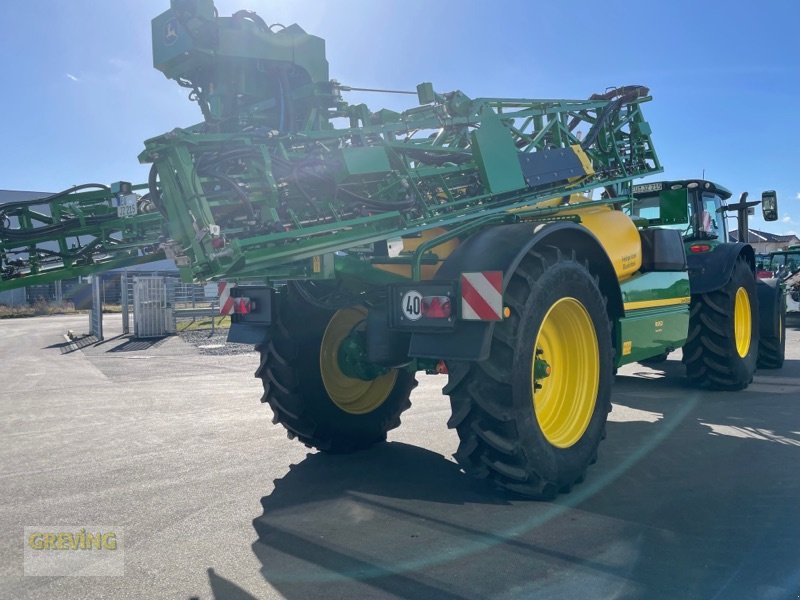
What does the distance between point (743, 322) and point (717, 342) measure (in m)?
1.20

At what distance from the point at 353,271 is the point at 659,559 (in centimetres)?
267

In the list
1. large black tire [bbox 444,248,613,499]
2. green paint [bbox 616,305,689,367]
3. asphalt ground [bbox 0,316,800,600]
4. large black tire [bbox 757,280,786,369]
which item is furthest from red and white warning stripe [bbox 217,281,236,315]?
large black tire [bbox 757,280,786,369]

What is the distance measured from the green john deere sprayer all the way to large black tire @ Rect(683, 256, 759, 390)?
179 cm

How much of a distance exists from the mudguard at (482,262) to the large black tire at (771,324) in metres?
6.40

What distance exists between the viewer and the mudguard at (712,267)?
26.2 ft

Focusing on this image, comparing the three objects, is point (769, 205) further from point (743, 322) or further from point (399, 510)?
point (399, 510)

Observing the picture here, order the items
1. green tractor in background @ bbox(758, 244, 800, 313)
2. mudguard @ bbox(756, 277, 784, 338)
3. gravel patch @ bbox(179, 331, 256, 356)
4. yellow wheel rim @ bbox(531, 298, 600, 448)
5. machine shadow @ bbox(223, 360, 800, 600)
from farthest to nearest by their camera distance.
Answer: green tractor in background @ bbox(758, 244, 800, 313), gravel patch @ bbox(179, 331, 256, 356), mudguard @ bbox(756, 277, 784, 338), yellow wheel rim @ bbox(531, 298, 600, 448), machine shadow @ bbox(223, 360, 800, 600)

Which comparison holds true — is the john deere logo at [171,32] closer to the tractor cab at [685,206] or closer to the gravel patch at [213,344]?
the tractor cab at [685,206]

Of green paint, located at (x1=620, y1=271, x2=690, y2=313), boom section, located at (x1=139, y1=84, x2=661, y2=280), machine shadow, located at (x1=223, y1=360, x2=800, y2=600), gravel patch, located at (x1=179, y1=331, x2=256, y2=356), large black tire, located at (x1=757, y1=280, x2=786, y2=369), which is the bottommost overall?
machine shadow, located at (x1=223, y1=360, x2=800, y2=600)

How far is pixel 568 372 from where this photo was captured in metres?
5.17

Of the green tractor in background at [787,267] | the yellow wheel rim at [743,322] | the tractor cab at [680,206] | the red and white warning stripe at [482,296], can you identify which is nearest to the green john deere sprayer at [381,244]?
the red and white warning stripe at [482,296]

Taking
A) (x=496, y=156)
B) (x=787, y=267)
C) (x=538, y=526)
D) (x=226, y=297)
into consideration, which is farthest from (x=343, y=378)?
(x=787, y=267)

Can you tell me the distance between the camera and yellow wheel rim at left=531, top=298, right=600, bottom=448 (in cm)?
495

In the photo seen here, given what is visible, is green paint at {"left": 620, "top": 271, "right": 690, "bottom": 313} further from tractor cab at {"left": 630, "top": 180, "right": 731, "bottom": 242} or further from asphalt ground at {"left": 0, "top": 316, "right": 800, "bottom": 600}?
tractor cab at {"left": 630, "top": 180, "right": 731, "bottom": 242}
